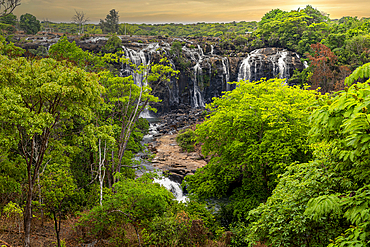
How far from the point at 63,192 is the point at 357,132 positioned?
9551 mm

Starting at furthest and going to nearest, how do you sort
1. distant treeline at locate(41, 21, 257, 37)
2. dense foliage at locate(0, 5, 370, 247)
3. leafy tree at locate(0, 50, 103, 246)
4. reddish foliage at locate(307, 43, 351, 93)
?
distant treeline at locate(41, 21, 257, 37) < reddish foliage at locate(307, 43, 351, 93) < leafy tree at locate(0, 50, 103, 246) < dense foliage at locate(0, 5, 370, 247)

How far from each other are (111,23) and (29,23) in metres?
29.6

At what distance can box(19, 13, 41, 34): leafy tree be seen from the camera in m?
68.4

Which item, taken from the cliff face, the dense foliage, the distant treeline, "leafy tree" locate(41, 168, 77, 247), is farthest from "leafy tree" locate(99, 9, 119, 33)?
"leafy tree" locate(41, 168, 77, 247)

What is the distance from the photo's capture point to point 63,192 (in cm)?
949

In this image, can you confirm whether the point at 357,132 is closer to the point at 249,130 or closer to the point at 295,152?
the point at 295,152

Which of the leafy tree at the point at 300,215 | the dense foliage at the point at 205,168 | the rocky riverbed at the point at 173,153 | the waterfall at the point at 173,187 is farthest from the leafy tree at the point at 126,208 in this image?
the waterfall at the point at 173,187

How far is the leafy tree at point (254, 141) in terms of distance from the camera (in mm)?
12258

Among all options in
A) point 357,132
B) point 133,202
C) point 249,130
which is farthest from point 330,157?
point 249,130

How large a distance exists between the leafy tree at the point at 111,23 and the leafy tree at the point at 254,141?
85675 millimetres

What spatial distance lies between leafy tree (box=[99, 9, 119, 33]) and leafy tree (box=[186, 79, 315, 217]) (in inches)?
3373

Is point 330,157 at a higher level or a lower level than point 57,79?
lower

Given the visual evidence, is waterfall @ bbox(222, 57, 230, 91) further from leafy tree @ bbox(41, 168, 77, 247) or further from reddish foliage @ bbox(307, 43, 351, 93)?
leafy tree @ bbox(41, 168, 77, 247)

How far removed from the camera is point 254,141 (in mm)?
13266
